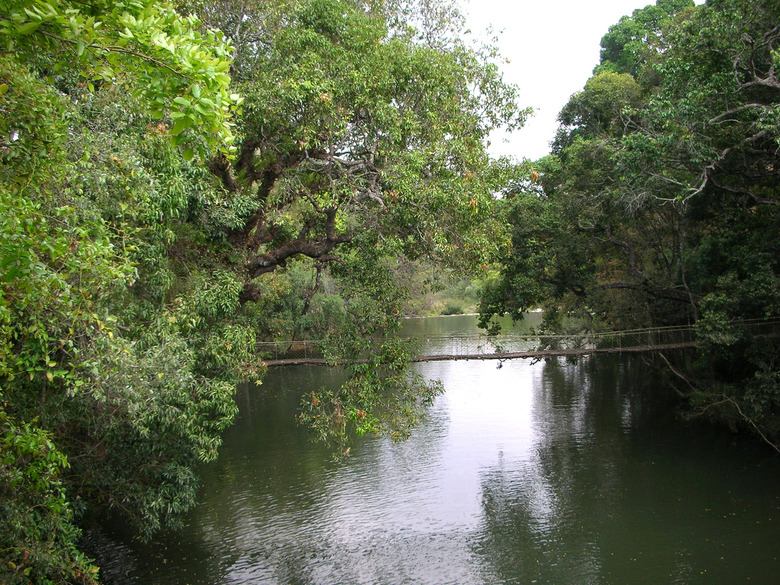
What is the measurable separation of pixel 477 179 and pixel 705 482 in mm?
7110

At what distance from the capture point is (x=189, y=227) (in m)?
7.75

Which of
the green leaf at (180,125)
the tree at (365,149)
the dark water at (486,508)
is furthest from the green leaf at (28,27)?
the dark water at (486,508)

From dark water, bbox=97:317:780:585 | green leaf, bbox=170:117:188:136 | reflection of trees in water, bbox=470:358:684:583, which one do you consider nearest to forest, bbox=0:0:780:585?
green leaf, bbox=170:117:188:136

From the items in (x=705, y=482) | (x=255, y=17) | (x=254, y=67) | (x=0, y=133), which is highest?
(x=255, y=17)

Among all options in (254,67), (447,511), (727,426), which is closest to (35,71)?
(254,67)

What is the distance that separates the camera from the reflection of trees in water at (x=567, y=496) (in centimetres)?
834

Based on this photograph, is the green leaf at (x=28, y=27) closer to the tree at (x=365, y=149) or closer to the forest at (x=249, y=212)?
the forest at (x=249, y=212)

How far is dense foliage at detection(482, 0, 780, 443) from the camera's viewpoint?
908cm

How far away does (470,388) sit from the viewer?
61.5ft

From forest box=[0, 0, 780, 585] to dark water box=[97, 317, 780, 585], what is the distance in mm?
1304

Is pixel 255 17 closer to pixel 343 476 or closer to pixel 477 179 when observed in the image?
pixel 477 179

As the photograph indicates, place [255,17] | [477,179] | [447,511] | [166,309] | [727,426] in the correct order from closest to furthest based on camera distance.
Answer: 1. [166,309]
2. [477,179]
3. [255,17]
4. [447,511]
5. [727,426]

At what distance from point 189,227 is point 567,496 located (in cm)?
740

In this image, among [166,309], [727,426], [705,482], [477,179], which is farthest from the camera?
[727,426]
